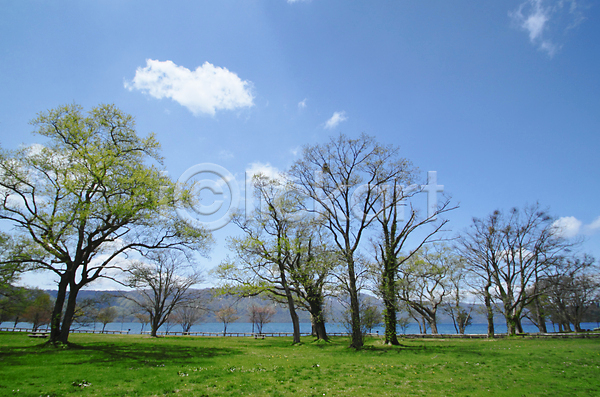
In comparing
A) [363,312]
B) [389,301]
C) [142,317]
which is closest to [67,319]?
[363,312]

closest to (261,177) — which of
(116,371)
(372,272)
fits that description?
(372,272)

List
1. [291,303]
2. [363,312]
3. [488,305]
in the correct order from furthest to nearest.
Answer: [488,305], [291,303], [363,312]

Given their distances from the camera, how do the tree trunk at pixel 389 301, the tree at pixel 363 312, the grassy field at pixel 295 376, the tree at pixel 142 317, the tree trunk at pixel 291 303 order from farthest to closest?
the tree at pixel 142 317 < the tree trunk at pixel 291 303 < the tree at pixel 363 312 < the tree trunk at pixel 389 301 < the grassy field at pixel 295 376

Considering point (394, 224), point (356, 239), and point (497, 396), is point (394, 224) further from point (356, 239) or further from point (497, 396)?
point (497, 396)

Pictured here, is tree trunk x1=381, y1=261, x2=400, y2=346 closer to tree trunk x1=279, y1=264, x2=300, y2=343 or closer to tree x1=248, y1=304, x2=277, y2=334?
tree trunk x1=279, y1=264, x2=300, y2=343

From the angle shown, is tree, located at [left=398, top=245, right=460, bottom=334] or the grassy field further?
tree, located at [left=398, top=245, right=460, bottom=334]

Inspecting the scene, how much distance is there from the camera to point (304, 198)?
23.8m

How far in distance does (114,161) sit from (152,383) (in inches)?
573

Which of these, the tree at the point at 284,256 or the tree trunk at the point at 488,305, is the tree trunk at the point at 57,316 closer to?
the tree at the point at 284,256

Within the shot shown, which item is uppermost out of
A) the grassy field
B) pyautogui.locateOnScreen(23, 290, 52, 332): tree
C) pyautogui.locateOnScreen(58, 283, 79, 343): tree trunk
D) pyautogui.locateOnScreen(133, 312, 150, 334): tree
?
pyautogui.locateOnScreen(58, 283, 79, 343): tree trunk

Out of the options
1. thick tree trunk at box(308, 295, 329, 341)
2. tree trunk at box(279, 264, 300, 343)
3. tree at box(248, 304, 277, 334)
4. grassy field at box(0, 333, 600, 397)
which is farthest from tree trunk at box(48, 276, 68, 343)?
tree at box(248, 304, 277, 334)

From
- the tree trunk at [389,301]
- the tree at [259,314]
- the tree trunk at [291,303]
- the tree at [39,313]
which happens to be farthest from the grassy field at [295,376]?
the tree at [259,314]

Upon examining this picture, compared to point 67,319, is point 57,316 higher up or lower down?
higher up

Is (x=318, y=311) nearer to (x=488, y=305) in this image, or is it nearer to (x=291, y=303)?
(x=291, y=303)
